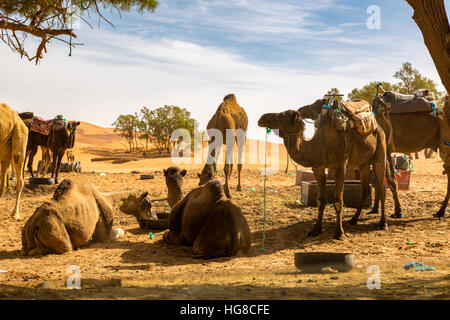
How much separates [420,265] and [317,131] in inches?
116

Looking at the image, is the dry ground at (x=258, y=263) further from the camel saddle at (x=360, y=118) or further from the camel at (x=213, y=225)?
the camel saddle at (x=360, y=118)

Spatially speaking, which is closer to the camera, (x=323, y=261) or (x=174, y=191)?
(x=323, y=261)

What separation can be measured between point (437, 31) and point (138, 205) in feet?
19.8

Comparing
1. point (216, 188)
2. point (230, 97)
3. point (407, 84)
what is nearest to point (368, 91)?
point (407, 84)

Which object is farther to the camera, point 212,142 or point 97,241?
point 212,142

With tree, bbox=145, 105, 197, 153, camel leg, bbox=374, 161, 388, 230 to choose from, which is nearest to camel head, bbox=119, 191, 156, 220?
camel leg, bbox=374, 161, 388, 230

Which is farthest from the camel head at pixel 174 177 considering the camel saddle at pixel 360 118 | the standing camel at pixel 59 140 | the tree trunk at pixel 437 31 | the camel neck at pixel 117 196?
the standing camel at pixel 59 140

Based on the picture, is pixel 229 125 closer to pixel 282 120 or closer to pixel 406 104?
pixel 406 104

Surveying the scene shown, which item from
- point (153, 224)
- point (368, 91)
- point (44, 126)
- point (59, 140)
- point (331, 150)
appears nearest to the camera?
point (331, 150)

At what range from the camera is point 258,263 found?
691 centimetres
